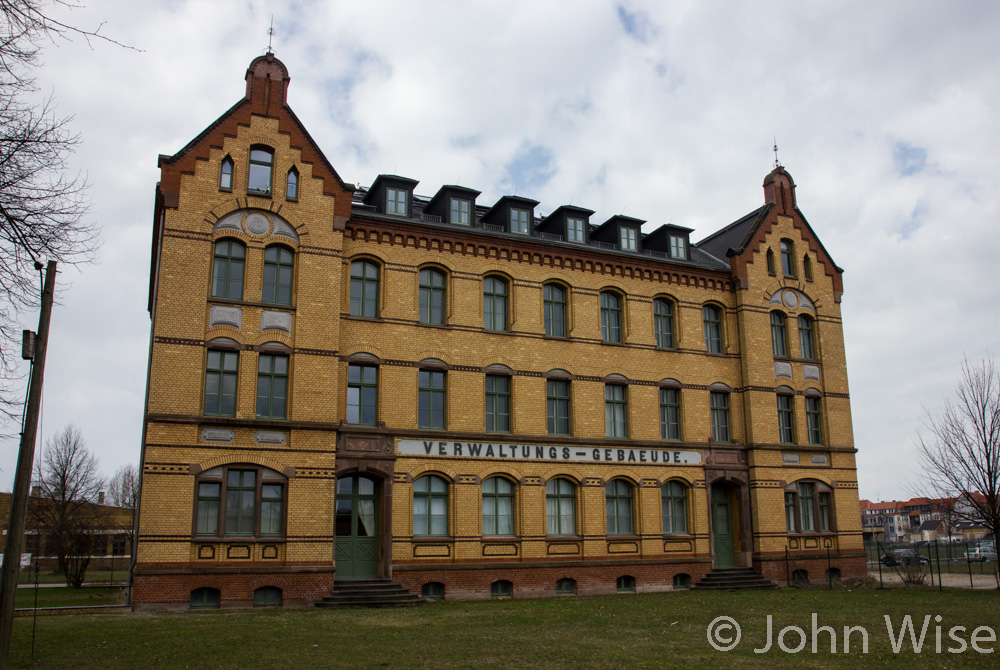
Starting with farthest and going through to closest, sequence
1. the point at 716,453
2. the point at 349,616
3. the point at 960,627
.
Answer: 1. the point at 716,453
2. the point at 349,616
3. the point at 960,627

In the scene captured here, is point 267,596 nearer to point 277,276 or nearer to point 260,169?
point 277,276


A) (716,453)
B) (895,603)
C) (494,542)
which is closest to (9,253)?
(494,542)

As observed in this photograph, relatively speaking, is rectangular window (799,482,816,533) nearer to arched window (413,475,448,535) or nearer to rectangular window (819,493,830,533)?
rectangular window (819,493,830,533)

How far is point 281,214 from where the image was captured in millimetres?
23188

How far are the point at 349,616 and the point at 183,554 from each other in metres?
4.73

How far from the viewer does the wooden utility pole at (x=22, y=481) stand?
9.82 metres

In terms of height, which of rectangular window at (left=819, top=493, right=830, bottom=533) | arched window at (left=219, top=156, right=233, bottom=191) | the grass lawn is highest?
arched window at (left=219, top=156, right=233, bottom=191)

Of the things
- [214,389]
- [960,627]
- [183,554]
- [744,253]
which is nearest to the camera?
[960,627]

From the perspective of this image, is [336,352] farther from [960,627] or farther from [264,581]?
[960,627]

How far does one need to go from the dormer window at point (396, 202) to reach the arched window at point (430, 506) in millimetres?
8326

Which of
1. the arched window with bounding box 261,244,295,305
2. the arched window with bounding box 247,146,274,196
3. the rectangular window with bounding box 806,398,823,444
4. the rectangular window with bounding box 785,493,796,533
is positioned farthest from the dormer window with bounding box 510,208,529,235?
the rectangular window with bounding box 785,493,796,533

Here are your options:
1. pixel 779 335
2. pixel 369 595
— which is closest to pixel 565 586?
pixel 369 595

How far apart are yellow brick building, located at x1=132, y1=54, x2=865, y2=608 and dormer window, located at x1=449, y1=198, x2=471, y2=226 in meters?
0.09

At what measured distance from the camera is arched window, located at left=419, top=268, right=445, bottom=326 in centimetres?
2527
